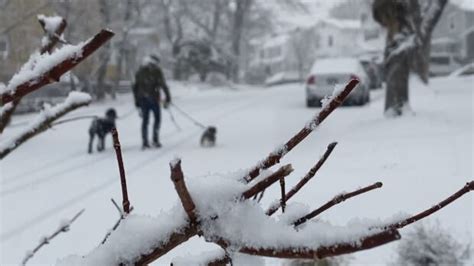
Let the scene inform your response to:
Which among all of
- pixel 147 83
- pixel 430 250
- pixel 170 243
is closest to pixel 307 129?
pixel 170 243

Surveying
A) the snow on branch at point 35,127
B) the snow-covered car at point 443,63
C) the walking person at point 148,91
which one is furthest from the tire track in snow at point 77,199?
the snow-covered car at point 443,63

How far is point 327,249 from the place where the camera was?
2.22 ft

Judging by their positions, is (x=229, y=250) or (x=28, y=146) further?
(x=28, y=146)

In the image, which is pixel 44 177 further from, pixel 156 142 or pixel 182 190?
pixel 182 190

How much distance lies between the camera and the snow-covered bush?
4148 millimetres

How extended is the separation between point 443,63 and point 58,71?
56290 mm

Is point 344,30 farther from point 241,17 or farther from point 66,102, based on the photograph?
point 66,102

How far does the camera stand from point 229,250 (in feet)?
2.45

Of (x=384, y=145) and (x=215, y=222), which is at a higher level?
(x=215, y=222)

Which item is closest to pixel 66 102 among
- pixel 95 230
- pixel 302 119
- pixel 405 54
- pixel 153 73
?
pixel 95 230

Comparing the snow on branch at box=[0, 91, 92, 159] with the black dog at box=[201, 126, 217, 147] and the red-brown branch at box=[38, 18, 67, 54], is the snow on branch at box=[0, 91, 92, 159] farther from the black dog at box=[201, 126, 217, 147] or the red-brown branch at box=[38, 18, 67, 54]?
the black dog at box=[201, 126, 217, 147]

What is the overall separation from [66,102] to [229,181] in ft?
2.30

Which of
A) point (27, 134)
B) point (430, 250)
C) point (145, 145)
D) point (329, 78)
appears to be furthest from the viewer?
point (329, 78)

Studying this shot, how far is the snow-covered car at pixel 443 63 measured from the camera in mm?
52094
